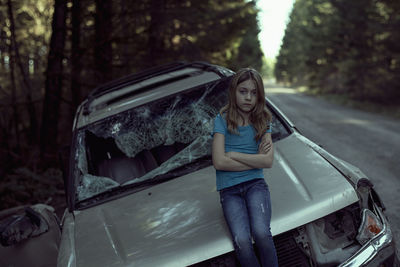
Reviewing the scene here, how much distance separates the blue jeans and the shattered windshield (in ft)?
3.18

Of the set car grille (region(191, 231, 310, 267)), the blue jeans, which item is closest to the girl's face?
the blue jeans

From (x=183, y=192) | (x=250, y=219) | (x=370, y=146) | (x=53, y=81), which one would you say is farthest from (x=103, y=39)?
(x=250, y=219)

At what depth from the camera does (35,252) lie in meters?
3.59

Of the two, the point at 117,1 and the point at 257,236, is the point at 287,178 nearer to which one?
the point at 257,236

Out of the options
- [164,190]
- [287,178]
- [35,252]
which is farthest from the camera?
[35,252]

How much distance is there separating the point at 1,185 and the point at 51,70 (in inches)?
114

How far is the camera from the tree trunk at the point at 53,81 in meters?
8.77

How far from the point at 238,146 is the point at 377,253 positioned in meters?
1.15

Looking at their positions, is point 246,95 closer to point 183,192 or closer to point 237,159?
point 237,159

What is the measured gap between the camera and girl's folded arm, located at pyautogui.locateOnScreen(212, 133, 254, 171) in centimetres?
267

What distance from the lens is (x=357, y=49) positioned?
23.0 m

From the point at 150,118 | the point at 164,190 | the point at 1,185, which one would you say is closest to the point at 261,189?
the point at 164,190

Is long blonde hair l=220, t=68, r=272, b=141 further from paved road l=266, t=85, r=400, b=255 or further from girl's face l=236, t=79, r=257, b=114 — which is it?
paved road l=266, t=85, r=400, b=255

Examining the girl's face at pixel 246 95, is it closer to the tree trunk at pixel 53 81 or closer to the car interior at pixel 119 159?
the car interior at pixel 119 159
